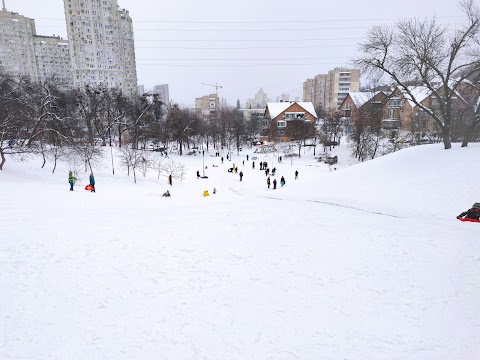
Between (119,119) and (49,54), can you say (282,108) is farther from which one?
(49,54)

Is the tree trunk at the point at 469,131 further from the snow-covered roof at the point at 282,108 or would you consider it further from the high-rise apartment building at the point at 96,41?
the high-rise apartment building at the point at 96,41

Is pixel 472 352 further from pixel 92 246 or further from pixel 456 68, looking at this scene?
pixel 456 68

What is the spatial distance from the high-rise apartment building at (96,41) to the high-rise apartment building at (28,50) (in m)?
9.47

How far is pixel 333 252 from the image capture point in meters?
8.26

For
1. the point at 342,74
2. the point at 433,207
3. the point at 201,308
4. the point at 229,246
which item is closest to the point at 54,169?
the point at 229,246

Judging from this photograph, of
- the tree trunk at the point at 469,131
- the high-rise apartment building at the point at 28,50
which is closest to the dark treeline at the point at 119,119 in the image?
the tree trunk at the point at 469,131

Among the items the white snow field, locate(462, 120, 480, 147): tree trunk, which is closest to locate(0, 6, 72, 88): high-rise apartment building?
the white snow field

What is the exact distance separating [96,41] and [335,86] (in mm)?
78079

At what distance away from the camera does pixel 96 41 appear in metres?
80.5

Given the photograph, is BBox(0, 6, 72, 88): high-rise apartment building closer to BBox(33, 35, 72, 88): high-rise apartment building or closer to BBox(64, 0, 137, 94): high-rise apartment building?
BBox(33, 35, 72, 88): high-rise apartment building

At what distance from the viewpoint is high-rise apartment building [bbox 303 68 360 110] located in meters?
105

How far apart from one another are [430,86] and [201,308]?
18058 millimetres

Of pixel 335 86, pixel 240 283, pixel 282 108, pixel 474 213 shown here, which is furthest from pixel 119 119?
pixel 335 86

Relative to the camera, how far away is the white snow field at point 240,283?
499 centimetres
